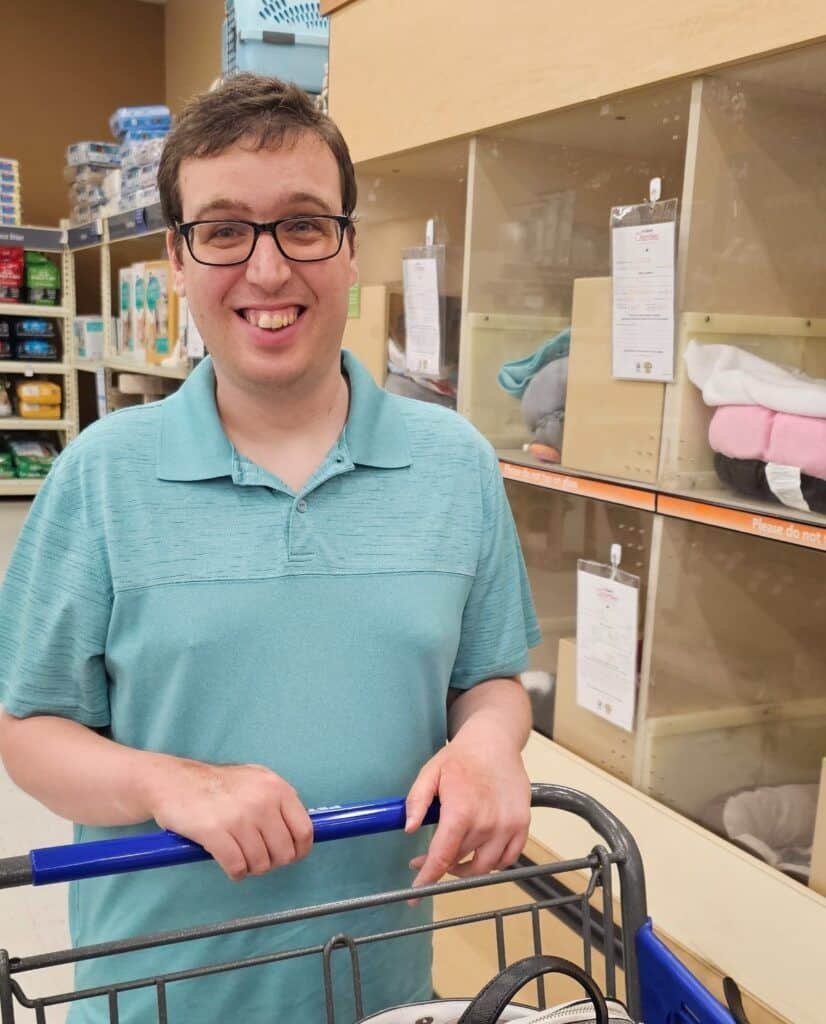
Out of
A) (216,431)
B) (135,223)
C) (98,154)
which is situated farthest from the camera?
(98,154)

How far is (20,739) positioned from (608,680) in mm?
1225

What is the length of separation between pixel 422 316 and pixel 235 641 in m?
1.61

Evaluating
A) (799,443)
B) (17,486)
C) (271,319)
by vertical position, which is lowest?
(17,486)

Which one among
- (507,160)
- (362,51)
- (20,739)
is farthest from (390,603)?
(362,51)

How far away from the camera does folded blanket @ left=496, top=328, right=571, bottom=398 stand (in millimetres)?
2104

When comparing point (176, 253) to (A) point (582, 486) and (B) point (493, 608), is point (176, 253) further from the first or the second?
(A) point (582, 486)

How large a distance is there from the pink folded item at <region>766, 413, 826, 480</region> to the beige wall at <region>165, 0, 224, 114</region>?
556cm

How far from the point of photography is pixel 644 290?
67.4 inches

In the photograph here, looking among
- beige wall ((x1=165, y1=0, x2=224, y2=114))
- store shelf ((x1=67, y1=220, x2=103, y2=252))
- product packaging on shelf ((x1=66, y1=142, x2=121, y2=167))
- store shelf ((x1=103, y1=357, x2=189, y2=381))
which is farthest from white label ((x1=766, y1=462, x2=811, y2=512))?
beige wall ((x1=165, y1=0, x2=224, y2=114))

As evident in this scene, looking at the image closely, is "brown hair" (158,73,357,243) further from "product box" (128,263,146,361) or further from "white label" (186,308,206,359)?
"product box" (128,263,146,361)

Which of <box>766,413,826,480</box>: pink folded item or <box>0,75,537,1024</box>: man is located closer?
<box>0,75,537,1024</box>: man

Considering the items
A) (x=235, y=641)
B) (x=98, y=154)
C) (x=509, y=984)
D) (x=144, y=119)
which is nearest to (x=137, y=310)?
(x=144, y=119)

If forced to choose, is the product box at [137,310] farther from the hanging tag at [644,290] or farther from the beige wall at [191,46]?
the hanging tag at [644,290]

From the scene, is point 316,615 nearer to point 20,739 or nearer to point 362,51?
point 20,739
